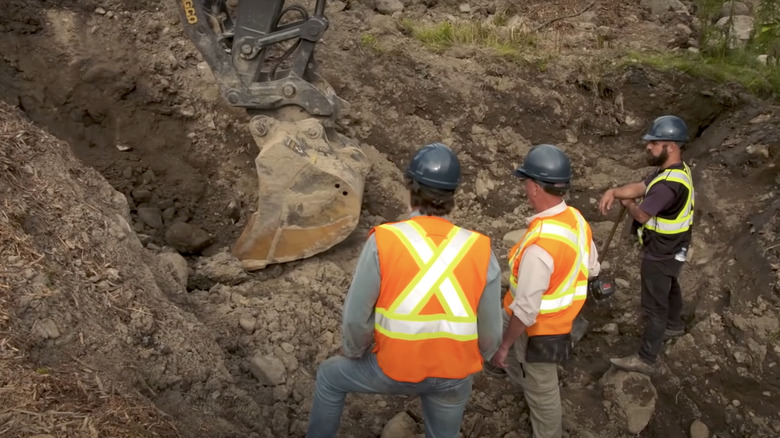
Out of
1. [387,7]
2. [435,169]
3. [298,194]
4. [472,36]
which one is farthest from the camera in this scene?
[387,7]

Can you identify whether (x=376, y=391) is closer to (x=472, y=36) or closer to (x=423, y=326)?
(x=423, y=326)

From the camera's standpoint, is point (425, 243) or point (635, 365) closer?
point (425, 243)

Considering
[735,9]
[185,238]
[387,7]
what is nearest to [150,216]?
[185,238]

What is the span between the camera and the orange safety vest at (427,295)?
2551 mm

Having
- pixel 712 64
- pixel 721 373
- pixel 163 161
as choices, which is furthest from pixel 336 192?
pixel 712 64

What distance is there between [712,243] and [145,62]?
526 cm

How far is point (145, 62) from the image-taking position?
20.6 ft

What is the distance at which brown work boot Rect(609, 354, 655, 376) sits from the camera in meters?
4.38

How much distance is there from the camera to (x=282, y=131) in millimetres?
4922

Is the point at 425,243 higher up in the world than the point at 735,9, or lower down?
higher up

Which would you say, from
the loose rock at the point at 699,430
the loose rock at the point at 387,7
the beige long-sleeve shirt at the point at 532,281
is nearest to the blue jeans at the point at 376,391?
the beige long-sleeve shirt at the point at 532,281

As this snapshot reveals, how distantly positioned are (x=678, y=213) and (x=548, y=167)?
4.64 feet

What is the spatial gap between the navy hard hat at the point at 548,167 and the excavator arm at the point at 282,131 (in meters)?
1.95

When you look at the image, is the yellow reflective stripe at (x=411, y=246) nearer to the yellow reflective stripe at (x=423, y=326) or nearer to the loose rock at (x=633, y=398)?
the yellow reflective stripe at (x=423, y=326)
